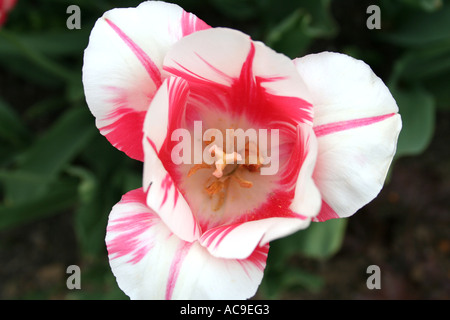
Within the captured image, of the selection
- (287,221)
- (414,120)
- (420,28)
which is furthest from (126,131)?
(420,28)

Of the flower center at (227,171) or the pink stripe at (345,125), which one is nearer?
the pink stripe at (345,125)

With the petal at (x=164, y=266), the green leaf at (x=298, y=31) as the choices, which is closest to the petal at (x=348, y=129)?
the petal at (x=164, y=266)

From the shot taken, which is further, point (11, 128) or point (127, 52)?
point (11, 128)

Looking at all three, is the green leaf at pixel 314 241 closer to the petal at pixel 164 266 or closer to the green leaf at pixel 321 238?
the green leaf at pixel 321 238

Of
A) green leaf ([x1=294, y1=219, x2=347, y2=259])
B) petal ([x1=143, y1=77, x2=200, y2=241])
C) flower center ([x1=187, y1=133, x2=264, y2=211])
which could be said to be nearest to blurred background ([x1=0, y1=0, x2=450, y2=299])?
green leaf ([x1=294, y1=219, x2=347, y2=259])

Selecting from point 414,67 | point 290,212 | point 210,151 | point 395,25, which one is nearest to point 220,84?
point 210,151

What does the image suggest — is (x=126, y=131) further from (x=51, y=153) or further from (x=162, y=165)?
(x=51, y=153)

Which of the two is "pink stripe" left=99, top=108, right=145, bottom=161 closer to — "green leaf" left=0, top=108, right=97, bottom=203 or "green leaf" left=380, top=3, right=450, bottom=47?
"green leaf" left=0, top=108, right=97, bottom=203
